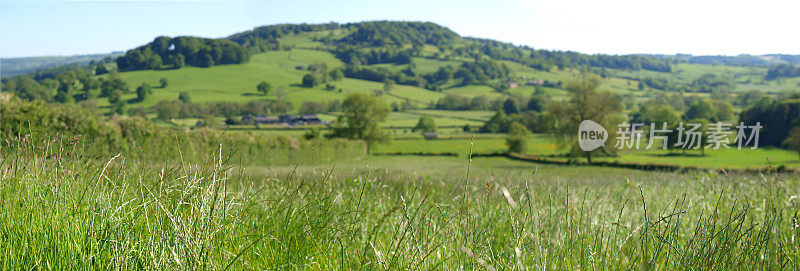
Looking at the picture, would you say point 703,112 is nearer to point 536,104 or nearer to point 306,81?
point 536,104

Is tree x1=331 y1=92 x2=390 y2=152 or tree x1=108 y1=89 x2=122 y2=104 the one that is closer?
tree x1=331 y1=92 x2=390 y2=152

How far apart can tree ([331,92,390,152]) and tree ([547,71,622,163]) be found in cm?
2627

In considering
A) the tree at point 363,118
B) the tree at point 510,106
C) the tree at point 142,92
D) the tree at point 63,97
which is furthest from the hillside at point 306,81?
the tree at point 363,118

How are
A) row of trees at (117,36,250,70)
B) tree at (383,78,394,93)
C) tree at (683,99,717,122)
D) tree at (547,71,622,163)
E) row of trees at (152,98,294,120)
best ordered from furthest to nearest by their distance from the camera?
1. tree at (383,78,394,93)
2. row of trees at (117,36,250,70)
3. row of trees at (152,98,294,120)
4. tree at (683,99,717,122)
5. tree at (547,71,622,163)

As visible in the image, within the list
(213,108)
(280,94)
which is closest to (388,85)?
(280,94)

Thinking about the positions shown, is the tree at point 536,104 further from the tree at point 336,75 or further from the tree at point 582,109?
the tree at point 582,109

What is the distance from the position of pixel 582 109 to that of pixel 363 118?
30958mm

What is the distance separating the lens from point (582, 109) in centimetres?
4594

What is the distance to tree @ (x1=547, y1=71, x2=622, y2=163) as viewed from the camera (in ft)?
150

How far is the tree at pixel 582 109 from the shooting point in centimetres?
4559

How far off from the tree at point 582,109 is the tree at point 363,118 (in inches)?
1034

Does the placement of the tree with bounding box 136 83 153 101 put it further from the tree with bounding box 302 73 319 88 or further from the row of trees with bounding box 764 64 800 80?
the row of trees with bounding box 764 64 800 80

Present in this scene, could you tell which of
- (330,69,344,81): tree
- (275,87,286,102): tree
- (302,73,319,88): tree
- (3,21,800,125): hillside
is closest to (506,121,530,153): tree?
(3,21,800,125): hillside

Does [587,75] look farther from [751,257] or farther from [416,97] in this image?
[416,97]
